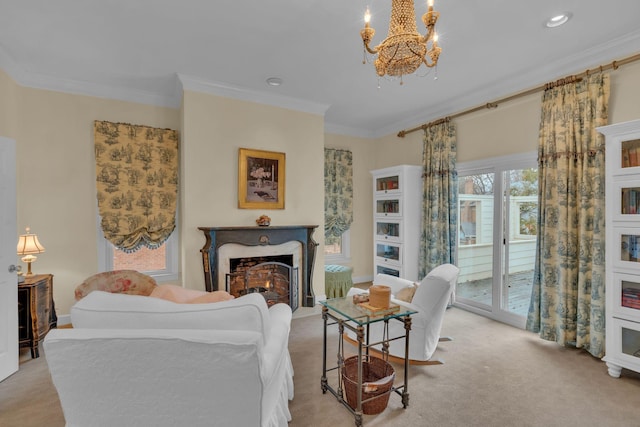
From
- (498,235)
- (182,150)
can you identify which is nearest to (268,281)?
(182,150)

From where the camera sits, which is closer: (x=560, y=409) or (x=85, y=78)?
(x=560, y=409)

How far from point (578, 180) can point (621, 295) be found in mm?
1100

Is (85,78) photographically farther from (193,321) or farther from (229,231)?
(193,321)

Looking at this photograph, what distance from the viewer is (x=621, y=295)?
8.35 ft

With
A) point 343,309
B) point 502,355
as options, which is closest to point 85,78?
point 343,309

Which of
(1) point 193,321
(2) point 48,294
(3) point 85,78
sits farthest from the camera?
(3) point 85,78

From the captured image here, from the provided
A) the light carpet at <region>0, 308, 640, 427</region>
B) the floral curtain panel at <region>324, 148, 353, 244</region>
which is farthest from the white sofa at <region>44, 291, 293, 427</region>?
the floral curtain panel at <region>324, 148, 353, 244</region>

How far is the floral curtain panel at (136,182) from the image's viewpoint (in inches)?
147

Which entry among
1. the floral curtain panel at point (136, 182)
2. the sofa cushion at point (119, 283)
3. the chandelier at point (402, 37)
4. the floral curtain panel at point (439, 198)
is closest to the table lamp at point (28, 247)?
the floral curtain panel at point (136, 182)

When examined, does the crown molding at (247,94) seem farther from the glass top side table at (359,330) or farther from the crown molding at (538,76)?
the glass top side table at (359,330)

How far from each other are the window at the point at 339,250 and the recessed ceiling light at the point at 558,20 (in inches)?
153

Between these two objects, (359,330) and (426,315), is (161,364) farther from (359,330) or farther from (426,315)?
(426,315)

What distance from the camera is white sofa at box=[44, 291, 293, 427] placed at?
1345 mm

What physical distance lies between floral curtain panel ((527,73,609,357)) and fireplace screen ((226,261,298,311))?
2.80 m
